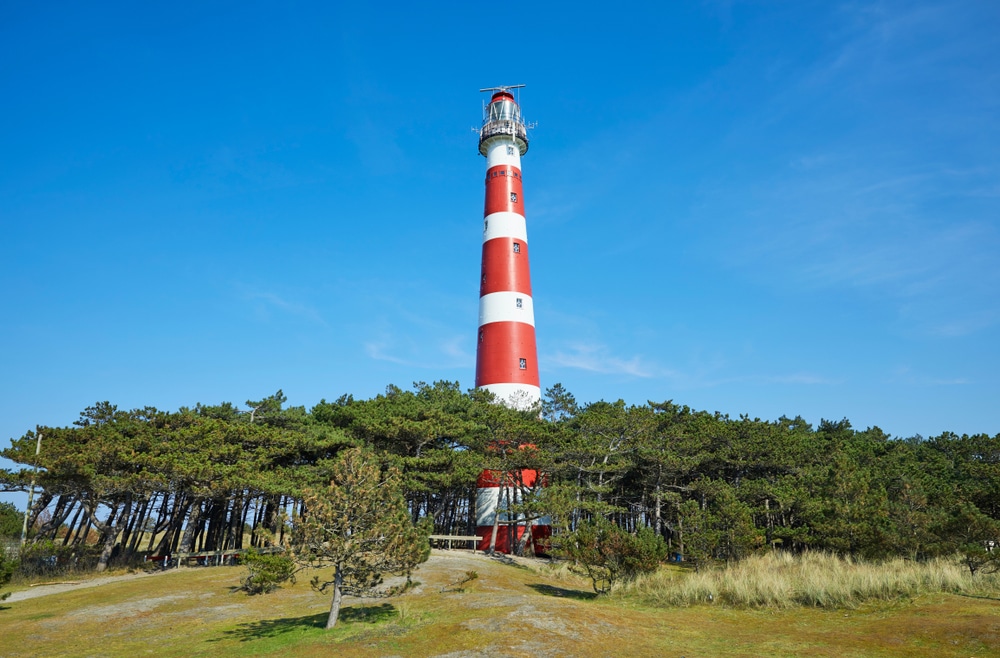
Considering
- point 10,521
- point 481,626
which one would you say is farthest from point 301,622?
point 10,521

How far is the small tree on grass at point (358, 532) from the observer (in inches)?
589

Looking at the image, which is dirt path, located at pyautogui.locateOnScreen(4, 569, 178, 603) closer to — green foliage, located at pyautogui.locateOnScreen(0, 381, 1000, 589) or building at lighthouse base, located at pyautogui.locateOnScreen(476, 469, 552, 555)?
green foliage, located at pyautogui.locateOnScreen(0, 381, 1000, 589)

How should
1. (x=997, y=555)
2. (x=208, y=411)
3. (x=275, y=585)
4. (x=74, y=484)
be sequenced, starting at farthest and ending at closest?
(x=208, y=411) < (x=74, y=484) < (x=275, y=585) < (x=997, y=555)

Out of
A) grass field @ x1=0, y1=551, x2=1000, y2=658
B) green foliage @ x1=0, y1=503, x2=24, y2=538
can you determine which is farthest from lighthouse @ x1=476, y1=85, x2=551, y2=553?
green foliage @ x1=0, y1=503, x2=24, y2=538

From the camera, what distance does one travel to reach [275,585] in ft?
74.7

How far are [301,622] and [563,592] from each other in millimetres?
9042

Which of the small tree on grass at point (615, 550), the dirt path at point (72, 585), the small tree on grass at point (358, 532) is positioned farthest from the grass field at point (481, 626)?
the dirt path at point (72, 585)

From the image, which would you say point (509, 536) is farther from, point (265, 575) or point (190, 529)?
point (190, 529)

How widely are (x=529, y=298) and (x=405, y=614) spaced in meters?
23.9

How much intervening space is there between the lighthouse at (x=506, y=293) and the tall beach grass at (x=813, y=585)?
1784 centimetres

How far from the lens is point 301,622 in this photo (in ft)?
56.7

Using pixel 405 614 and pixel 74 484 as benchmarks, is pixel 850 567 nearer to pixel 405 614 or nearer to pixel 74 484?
pixel 405 614

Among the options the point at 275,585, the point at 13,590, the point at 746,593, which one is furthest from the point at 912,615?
the point at 13,590

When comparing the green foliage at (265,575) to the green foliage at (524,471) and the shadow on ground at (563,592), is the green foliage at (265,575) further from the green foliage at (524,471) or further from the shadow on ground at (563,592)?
the shadow on ground at (563,592)
